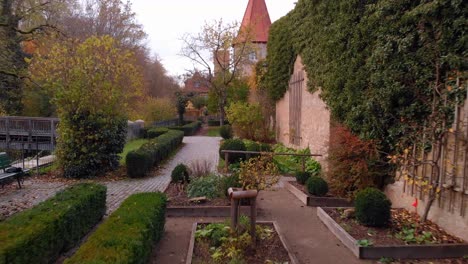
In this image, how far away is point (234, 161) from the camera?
12.0 metres

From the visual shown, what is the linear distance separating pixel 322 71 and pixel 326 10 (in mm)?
1814

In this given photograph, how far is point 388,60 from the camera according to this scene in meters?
6.46

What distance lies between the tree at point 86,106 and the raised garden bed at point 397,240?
8.02 metres

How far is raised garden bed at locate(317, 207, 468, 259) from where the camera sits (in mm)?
4598

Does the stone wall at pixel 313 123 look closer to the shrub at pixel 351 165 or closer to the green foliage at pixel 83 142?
the shrub at pixel 351 165

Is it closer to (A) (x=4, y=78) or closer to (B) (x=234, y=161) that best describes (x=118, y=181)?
(B) (x=234, y=161)

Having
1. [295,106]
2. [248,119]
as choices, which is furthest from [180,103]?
[295,106]

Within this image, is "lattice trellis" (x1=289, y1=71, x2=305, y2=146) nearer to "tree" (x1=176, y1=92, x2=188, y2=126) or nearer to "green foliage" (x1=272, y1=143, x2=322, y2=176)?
"green foliage" (x1=272, y1=143, x2=322, y2=176)

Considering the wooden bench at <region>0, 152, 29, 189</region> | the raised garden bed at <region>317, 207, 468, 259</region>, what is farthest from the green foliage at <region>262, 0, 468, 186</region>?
the wooden bench at <region>0, 152, 29, 189</region>

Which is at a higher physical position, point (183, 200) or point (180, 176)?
point (180, 176)

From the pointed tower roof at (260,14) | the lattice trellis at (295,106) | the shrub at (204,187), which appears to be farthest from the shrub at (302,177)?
the pointed tower roof at (260,14)

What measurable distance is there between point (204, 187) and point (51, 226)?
3.72 m

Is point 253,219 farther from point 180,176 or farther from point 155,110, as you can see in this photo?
point 155,110

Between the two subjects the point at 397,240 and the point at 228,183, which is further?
the point at 228,183
